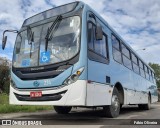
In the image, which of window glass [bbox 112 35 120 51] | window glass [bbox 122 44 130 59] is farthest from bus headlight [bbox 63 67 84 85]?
window glass [bbox 122 44 130 59]

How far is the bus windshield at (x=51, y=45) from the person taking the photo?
324 inches

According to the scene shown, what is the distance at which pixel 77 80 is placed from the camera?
25.5 ft

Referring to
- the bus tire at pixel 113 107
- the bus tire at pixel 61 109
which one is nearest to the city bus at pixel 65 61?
the bus tire at pixel 113 107

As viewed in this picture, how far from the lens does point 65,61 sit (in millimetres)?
8039

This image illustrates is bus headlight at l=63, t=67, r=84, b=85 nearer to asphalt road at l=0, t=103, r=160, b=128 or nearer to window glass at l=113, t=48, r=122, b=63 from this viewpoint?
asphalt road at l=0, t=103, r=160, b=128

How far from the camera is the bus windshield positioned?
8.23m

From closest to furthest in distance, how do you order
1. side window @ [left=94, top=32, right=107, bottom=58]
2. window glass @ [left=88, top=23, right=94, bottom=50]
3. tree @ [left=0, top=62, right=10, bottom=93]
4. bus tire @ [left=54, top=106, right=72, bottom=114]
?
1. window glass @ [left=88, top=23, right=94, bottom=50]
2. side window @ [left=94, top=32, right=107, bottom=58]
3. bus tire @ [left=54, top=106, right=72, bottom=114]
4. tree @ [left=0, top=62, right=10, bottom=93]

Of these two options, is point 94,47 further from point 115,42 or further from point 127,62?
point 127,62

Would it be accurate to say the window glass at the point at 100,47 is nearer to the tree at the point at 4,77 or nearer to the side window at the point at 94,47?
the side window at the point at 94,47

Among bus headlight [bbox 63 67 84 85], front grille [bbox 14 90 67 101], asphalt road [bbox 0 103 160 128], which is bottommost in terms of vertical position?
asphalt road [bbox 0 103 160 128]

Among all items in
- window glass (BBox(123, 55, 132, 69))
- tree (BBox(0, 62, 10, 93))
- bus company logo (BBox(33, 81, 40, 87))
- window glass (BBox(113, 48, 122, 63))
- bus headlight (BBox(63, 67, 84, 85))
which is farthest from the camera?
tree (BBox(0, 62, 10, 93))

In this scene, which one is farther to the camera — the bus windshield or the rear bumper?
the bus windshield

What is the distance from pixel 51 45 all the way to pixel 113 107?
301cm

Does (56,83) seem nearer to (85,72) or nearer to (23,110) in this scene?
(85,72)
